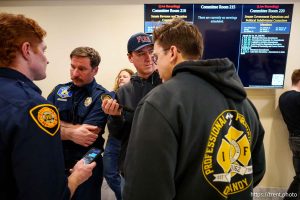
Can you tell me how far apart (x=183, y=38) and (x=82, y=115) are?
871 millimetres

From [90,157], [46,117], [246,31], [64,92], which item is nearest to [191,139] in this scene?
[46,117]

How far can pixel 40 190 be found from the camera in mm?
836

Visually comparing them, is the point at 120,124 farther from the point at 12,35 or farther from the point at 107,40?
the point at 107,40

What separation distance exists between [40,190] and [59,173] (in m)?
0.09

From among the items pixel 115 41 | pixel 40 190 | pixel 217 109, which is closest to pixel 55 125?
pixel 40 190

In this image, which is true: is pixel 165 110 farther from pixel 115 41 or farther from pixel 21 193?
pixel 115 41

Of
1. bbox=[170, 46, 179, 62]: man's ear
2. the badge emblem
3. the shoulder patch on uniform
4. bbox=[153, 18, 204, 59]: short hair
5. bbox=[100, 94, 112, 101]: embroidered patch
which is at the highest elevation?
bbox=[153, 18, 204, 59]: short hair

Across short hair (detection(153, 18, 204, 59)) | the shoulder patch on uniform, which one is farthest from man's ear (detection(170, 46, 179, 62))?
the shoulder patch on uniform

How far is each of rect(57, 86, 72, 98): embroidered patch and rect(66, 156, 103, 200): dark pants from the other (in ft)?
1.56

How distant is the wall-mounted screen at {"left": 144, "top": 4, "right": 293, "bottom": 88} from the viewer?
9.18 feet

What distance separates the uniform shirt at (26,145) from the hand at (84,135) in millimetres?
557

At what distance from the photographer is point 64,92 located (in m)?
1.67

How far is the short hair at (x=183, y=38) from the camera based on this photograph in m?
0.99

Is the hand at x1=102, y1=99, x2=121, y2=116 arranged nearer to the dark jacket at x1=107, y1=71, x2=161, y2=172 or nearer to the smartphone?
the dark jacket at x1=107, y1=71, x2=161, y2=172
